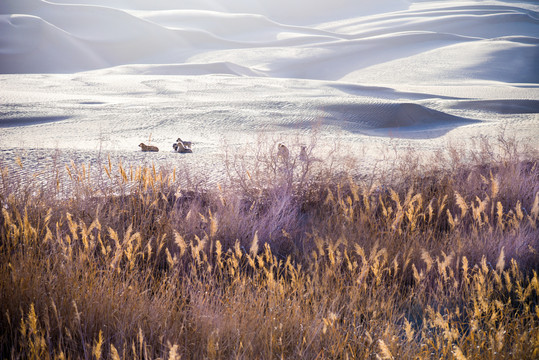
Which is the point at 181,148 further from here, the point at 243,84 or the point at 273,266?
the point at 243,84

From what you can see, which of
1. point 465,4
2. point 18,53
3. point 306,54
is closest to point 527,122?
point 306,54

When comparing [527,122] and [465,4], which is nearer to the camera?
[527,122]

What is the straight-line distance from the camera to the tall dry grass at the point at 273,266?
137 centimetres

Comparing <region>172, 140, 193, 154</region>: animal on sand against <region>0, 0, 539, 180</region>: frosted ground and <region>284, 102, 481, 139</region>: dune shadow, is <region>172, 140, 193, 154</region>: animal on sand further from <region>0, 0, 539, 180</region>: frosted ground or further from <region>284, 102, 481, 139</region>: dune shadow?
<region>284, 102, 481, 139</region>: dune shadow

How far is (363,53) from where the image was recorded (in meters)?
19.8

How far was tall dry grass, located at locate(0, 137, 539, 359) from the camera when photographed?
1372 millimetres

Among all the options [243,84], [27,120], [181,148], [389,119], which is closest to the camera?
[181,148]

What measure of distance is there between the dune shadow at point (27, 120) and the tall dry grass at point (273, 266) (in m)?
3.05

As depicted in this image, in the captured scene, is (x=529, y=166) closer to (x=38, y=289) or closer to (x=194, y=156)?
(x=194, y=156)

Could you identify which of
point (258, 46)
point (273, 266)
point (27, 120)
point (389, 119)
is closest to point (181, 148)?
point (273, 266)

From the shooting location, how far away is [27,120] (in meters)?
5.54

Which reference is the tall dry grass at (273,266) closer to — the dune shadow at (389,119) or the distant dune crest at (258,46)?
the dune shadow at (389,119)

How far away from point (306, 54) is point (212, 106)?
44.4ft

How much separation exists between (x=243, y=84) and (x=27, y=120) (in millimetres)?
5036
